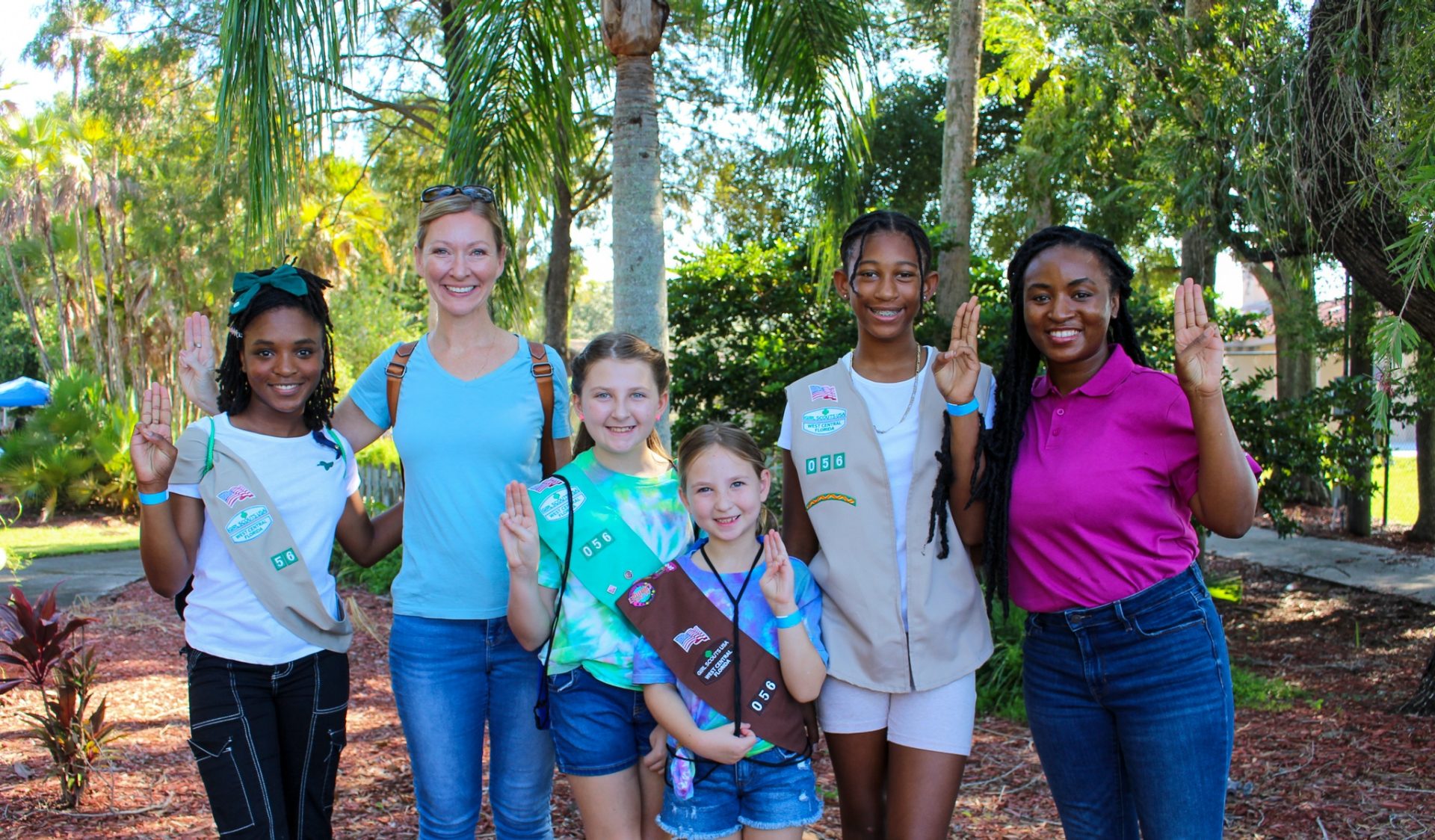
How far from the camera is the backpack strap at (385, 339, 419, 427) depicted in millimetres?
2916

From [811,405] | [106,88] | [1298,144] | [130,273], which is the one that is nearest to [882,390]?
[811,405]

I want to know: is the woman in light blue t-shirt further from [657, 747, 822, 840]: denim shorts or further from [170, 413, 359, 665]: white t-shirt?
[657, 747, 822, 840]: denim shorts

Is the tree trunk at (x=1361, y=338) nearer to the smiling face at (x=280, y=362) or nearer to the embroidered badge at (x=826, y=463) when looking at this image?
the embroidered badge at (x=826, y=463)

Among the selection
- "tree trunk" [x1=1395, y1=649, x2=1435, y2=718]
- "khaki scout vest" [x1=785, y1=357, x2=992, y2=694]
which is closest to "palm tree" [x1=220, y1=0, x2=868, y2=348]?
"khaki scout vest" [x1=785, y1=357, x2=992, y2=694]

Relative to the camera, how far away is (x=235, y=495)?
109 inches

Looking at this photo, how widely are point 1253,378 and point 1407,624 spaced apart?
2.44 meters

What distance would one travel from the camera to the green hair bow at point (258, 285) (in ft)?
9.47

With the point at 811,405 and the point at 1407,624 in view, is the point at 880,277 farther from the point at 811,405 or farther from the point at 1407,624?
the point at 1407,624

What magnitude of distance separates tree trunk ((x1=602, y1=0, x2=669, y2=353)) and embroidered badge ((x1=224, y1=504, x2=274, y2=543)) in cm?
252

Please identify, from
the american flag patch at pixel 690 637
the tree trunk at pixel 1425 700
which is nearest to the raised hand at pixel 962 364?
the american flag patch at pixel 690 637

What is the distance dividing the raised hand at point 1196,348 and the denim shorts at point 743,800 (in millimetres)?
1336

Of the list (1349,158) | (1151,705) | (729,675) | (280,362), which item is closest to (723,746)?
(729,675)

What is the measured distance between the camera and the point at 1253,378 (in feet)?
29.2

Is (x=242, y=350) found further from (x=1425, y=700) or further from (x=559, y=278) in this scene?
(x=559, y=278)
